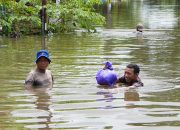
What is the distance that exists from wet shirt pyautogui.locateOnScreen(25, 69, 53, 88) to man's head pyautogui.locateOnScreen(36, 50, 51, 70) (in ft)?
0.56

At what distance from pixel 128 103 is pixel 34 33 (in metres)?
17.0

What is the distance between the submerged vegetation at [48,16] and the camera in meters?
24.8

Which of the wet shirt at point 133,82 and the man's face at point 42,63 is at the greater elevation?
the man's face at point 42,63

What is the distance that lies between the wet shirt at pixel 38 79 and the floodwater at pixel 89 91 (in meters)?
0.23

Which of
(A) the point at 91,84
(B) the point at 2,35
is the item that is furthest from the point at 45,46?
(A) the point at 91,84

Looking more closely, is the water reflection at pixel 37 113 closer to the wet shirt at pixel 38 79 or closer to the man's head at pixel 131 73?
the wet shirt at pixel 38 79

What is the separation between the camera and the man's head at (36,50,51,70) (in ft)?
34.6

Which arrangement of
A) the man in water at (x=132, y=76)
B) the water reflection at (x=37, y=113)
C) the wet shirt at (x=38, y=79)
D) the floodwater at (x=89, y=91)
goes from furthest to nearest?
1. the man in water at (x=132, y=76)
2. the wet shirt at (x=38, y=79)
3. the floodwater at (x=89, y=91)
4. the water reflection at (x=37, y=113)

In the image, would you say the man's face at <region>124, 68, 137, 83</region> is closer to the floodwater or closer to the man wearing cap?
the floodwater

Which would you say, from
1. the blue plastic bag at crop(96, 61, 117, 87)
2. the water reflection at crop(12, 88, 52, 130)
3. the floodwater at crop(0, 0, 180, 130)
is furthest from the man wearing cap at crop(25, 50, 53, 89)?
the blue plastic bag at crop(96, 61, 117, 87)

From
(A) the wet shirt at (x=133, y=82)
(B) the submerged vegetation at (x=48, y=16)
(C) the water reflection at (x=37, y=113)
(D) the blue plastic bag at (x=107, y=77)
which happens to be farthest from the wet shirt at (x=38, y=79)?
(B) the submerged vegetation at (x=48, y=16)

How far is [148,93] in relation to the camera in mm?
10766

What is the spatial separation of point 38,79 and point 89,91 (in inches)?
40.6

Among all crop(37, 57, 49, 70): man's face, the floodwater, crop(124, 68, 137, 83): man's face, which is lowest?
the floodwater
